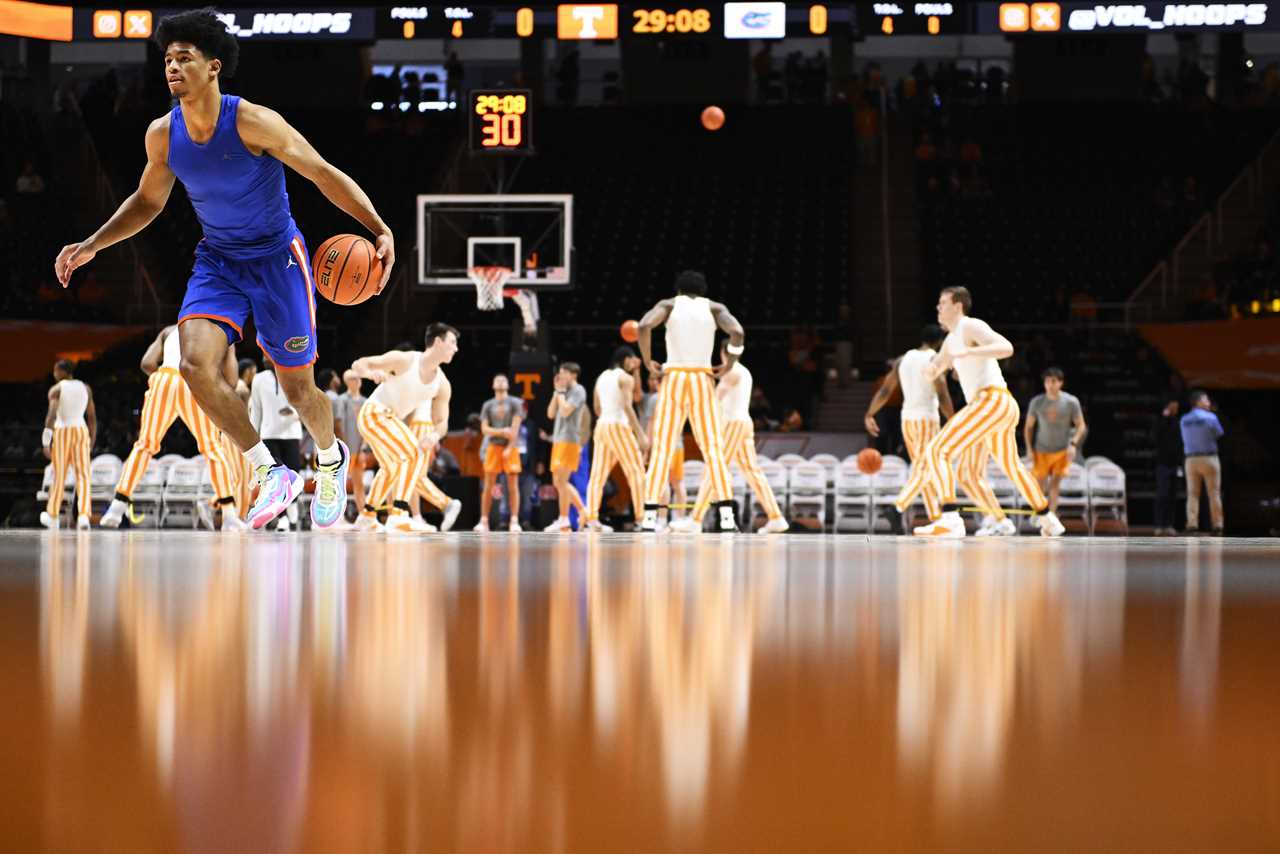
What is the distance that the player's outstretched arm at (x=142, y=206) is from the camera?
541 centimetres

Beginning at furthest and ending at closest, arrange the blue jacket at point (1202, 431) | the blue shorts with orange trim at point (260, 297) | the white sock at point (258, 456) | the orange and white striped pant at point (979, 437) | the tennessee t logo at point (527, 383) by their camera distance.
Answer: the tennessee t logo at point (527, 383), the blue jacket at point (1202, 431), the orange and white striped pant at point (979, 437), the white sock at point (258, 456), the blue shorts with orange trim at point (260, 297)

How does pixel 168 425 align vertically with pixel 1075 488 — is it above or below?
above

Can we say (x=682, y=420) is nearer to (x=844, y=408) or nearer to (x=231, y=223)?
(x=231, y=223)

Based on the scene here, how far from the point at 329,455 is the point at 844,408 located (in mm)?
14917

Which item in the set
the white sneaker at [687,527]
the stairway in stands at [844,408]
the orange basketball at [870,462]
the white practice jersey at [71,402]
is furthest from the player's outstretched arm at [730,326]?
the stairway in stands at [844,408]

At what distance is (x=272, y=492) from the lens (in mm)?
5738

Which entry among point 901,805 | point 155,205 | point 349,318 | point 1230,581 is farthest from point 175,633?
point 349,318

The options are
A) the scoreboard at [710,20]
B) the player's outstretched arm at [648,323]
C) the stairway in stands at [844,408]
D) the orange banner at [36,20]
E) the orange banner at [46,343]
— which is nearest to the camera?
the player's outstretched arm at [648,323]

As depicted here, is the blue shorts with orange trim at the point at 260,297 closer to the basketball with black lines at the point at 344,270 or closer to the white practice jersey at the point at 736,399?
the basketball with black lines at the point at 344,270

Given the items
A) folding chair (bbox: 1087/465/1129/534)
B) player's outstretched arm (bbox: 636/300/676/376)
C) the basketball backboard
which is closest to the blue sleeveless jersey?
player's outstretched arm (bbox: 636/300/676/376)

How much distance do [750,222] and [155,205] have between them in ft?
67.3

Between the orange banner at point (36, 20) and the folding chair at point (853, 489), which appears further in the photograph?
the orange banner at point (36, 20)

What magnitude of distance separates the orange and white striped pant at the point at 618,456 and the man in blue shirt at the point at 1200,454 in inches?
257

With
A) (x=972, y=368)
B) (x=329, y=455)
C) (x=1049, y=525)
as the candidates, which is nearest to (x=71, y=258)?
(x=329, y=455)
